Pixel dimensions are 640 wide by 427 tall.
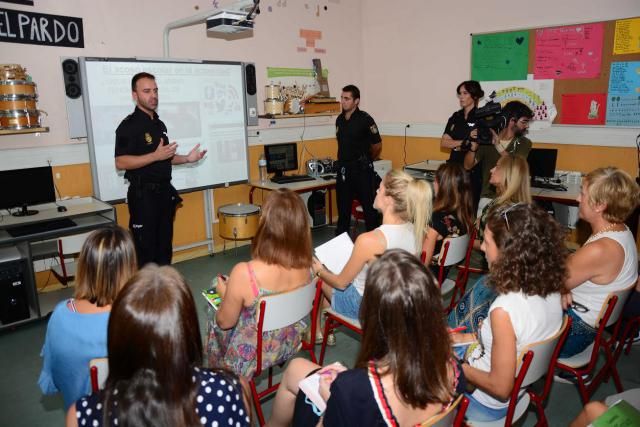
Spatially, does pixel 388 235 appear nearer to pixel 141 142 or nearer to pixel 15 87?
pixel 141 142

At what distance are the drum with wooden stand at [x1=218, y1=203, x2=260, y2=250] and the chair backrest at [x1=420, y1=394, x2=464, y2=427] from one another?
3464mm

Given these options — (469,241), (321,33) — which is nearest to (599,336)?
(469,241)

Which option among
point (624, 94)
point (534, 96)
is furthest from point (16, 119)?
point (624, 94)

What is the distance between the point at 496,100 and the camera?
5027 mm

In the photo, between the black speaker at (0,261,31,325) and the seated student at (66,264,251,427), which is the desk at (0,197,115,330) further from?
the seated student at (66,264,251,427)

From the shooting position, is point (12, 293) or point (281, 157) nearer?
point (12, 293)

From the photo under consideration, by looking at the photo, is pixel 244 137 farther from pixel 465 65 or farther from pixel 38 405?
pixel 38 405

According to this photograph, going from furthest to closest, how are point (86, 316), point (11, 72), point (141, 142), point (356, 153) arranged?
point (356, 153) < point (141, 142) < point (11, 72) < point (86, 316)

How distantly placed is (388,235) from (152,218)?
2176mm

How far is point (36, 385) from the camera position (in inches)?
107

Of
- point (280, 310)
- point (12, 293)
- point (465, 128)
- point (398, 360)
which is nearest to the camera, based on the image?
point (398, 360)

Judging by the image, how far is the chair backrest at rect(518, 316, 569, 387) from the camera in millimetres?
1569

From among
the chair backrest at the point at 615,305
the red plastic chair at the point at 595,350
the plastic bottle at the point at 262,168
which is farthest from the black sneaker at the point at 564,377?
the plastic bottle at the point at 262,168

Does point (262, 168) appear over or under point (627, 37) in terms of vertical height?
under
